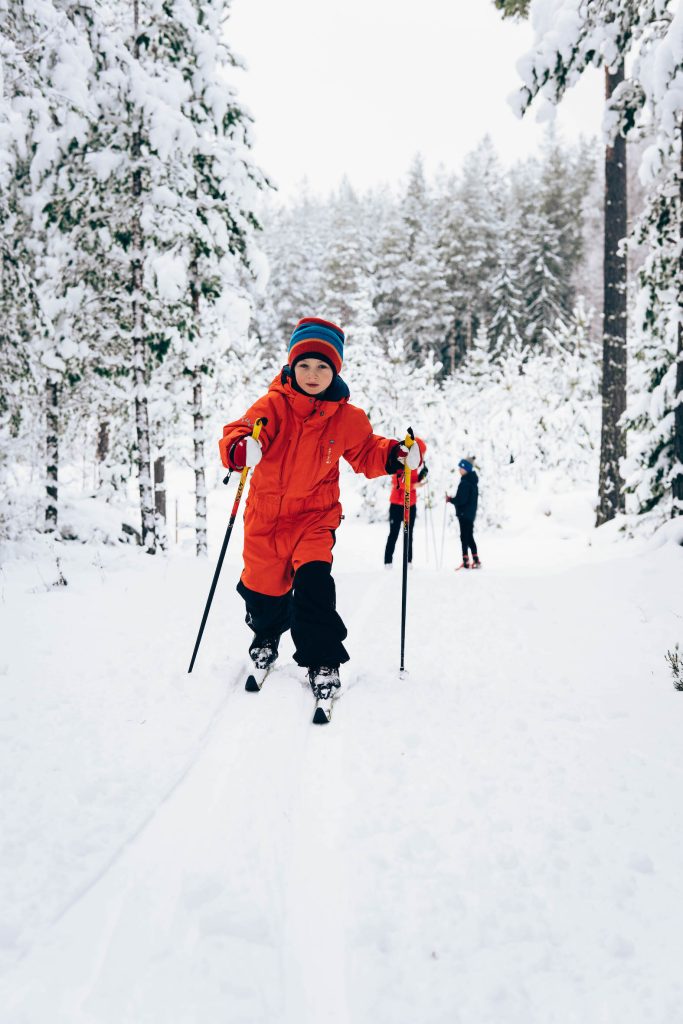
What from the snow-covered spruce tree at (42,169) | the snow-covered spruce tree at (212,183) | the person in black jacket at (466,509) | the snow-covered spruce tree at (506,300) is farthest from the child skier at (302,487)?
the snow-covered spruce tree at (506,300)

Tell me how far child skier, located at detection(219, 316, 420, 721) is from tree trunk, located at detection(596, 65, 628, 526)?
300 inches

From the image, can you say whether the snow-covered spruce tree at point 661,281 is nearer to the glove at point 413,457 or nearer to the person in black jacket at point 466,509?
the person in black jacket at point 466,509

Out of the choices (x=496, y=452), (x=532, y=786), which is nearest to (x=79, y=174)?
(x=532, y=786)

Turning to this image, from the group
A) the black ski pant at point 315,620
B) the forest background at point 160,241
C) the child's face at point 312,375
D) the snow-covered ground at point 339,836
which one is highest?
the forest background at point 160,241

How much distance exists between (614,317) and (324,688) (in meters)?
9.54

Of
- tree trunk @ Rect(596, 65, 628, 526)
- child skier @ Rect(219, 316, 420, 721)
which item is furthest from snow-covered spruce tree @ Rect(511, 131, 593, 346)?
child skier @ Rect(219, 316, 420, 721)

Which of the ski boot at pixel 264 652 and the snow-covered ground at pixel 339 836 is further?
the ski boot at pixel 264 652

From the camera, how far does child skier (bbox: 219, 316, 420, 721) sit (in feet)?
13.7

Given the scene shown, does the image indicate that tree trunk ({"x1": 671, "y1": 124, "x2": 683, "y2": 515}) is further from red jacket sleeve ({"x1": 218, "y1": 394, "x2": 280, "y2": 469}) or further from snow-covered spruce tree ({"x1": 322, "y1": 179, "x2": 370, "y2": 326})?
snow-covered spruce tree ({"x1": 322, "y1": 179, "x2": 370, "y2": 326})

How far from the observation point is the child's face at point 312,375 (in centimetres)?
423

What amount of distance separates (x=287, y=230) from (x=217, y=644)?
149 feet

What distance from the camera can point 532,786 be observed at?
2.82m

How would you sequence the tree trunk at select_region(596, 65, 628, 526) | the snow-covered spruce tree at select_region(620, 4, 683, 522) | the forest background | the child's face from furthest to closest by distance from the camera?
the tree trunk at select_region(596, 65, 628, 526) < the forest background < the snow-covered spruce tree at select_region(620, 4, 683, 522) < the child's face

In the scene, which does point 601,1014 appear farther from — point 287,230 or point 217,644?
point 287,230
